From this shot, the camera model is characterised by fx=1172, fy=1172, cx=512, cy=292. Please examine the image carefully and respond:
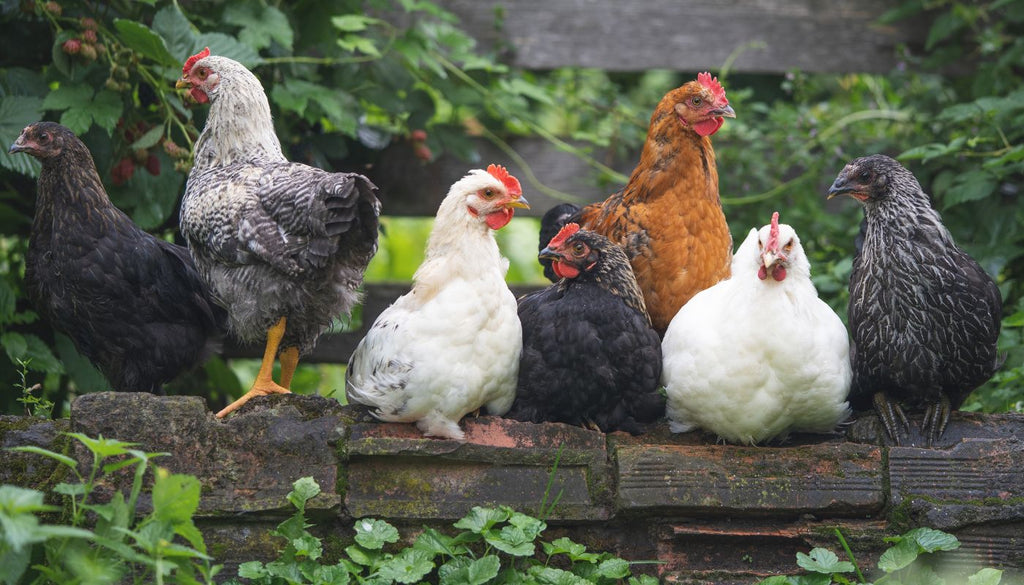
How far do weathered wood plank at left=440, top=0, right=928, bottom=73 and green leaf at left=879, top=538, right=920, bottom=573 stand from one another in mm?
2883

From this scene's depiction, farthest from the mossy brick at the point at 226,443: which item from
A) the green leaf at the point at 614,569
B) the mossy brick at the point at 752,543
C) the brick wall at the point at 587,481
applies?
the mossy brick at the point at 752,543

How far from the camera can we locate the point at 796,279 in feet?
12.0

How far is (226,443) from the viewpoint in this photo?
343 cm

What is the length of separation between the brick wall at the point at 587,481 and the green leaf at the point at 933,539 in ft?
0.26

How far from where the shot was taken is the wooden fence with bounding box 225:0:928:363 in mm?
5570

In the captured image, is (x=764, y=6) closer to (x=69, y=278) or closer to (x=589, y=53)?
(x=589, y=53)

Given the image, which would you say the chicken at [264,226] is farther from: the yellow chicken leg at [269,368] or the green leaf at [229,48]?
the green leaf at [229,48]

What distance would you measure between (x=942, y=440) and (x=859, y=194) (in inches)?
31.9

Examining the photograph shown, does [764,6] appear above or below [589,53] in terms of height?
above

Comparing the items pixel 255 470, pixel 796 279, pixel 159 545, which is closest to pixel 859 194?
pixel 796 279

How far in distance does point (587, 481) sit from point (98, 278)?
1666 millimetres

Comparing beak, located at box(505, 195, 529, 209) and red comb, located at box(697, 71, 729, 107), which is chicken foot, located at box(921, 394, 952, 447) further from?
beak, located at box(505, 195, 529, 209)

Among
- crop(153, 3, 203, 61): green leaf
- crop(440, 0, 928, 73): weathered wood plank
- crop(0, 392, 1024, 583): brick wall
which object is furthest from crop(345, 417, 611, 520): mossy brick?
crop(440, 0, 928, 73): weathered wood plank

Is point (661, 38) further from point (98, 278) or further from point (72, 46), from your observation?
point (98, 278)
